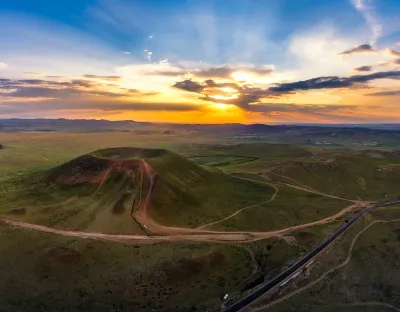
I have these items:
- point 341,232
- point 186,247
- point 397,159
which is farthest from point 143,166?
point 397,159

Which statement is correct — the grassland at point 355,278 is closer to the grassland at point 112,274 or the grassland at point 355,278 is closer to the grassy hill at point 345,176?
the grassland at point 112,274

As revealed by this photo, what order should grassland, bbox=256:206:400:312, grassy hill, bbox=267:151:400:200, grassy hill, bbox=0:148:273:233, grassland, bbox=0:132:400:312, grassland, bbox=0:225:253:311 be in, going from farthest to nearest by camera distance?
grassy hill, bbox=267:151:400:200 < grassy hill, bbox=0:148:273:233 < grassland, bbox=0:132:400:312 < grassland, bbox=256:206:400:312 < grassland, bbox=0:225:253:311

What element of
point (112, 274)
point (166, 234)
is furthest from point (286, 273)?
point (112, 274)

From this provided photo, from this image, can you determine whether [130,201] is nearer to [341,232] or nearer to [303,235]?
[303,235]

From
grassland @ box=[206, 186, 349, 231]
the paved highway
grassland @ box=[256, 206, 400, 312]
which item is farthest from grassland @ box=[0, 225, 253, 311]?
grassland @ box=[206, 186, 349, 231]

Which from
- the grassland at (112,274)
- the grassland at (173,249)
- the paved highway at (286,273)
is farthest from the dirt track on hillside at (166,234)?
the paved highway at (286,273)

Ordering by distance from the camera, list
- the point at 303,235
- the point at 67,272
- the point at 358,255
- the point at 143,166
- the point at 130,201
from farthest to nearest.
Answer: the point at 143,166 → the point at 130,201 → the point at 303,235 → the point at 358,255 → the point at 67,272

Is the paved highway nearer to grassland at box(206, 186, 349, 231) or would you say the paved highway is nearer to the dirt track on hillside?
the dirt track on hillside

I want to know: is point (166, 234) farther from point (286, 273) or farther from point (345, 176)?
point (345, 176)
